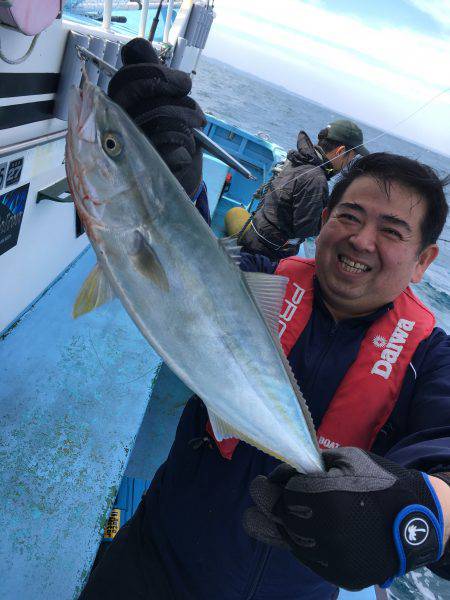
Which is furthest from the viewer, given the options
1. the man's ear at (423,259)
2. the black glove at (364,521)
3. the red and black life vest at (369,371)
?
the man's ear at (423,259)

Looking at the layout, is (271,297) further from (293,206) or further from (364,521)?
(293,206)

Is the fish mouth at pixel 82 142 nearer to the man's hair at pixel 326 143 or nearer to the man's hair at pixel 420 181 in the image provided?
the man's hair at pixel 420 181

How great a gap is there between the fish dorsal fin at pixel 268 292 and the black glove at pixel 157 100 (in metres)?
0.68

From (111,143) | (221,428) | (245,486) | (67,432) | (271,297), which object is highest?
(111,143)

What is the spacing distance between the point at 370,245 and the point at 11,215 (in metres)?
2.15

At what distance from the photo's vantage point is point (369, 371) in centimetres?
196

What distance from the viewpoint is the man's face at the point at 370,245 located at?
1.88 metres

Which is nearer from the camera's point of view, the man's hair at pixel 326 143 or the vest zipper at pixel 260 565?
the vest zipper at pixel 260 565

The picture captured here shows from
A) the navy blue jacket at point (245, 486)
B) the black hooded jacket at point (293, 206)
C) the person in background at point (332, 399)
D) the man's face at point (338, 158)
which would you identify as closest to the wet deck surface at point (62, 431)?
the person in background at point (332, 399)

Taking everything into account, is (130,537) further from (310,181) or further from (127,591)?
(310,181)

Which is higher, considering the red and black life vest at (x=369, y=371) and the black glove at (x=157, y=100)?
the black glove at (x=157, y=100)

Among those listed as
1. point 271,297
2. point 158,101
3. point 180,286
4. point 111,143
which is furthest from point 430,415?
point 158,101

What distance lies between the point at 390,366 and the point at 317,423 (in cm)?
43

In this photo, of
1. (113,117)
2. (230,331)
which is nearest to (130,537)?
(230,331)
